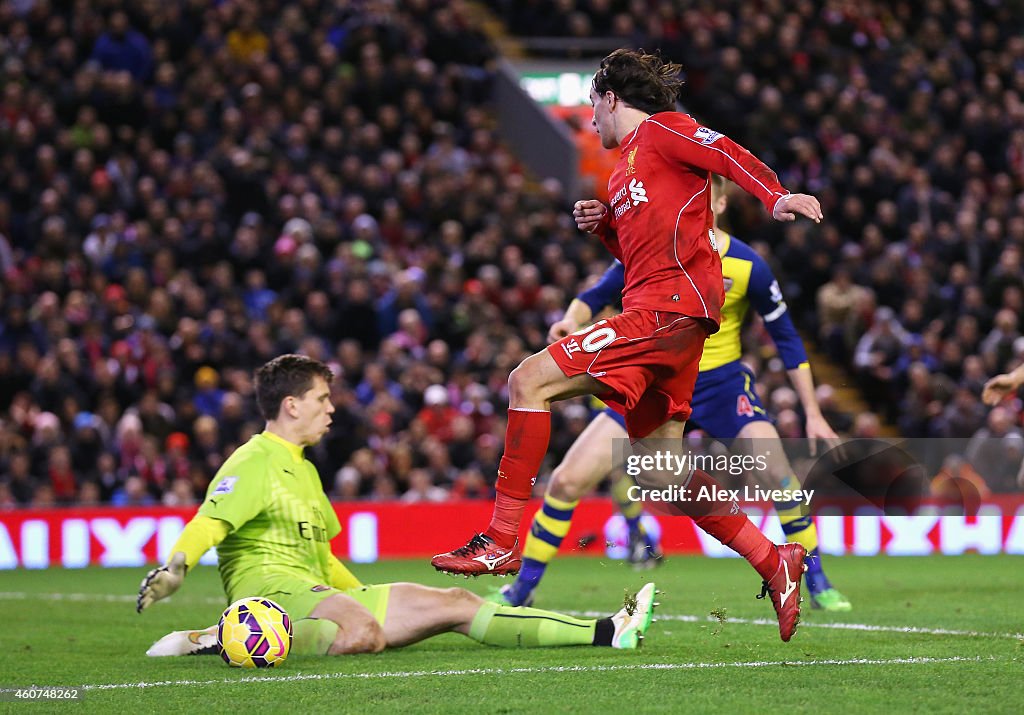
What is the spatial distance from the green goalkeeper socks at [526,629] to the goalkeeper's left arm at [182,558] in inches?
48.6

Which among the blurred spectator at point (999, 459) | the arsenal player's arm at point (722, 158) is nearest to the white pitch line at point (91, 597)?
the arsenal player's arm at point (722, 158)

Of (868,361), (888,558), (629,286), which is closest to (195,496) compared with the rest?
(888,558)

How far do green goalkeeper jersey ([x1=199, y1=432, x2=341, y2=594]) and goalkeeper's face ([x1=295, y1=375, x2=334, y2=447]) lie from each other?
0.34 feet

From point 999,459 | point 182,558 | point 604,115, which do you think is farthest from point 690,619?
point 999,459

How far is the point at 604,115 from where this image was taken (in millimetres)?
6547

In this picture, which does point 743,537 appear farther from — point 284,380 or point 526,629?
point 284,380

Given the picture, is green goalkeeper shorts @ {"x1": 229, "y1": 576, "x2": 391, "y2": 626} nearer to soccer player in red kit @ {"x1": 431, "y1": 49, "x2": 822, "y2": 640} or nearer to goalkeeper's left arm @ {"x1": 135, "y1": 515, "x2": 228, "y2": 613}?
goalkeeper's left arm @ {"x1": 135, "y1": 515, "x2": 228, "y2": 613}

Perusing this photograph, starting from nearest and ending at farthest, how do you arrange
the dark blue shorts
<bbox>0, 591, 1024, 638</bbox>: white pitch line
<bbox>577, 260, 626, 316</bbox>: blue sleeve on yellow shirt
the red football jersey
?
the red football jersey, <bbox>0, 591, 1024, 638</bbox>: white pitch line, <bbox>577, 260, 626, 316</bbox>: blue sleeve on yellow shirt, the dark blue shorts

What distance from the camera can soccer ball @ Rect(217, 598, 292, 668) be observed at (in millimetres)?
6402

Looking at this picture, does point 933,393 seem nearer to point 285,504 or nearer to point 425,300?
point 425,300

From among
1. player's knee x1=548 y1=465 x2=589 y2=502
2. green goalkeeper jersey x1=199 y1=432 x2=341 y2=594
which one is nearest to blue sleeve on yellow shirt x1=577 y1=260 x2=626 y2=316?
player's knee x1=548 y1=465 x2=589 y2=502

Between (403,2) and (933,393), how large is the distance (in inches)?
350

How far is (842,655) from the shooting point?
6.59m

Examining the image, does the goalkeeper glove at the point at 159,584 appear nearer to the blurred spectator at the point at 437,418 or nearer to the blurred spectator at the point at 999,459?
the blurred spectator at the point at 437,418
